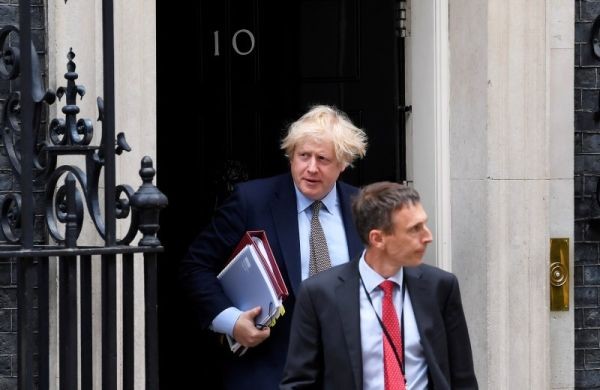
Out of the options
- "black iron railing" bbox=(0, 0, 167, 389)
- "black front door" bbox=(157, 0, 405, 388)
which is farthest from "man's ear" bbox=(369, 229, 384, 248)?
"black front door" bbox=(157, 0, 405, 388)

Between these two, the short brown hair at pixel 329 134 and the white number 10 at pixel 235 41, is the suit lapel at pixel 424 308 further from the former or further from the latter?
the white number 10 at pixel 235 41

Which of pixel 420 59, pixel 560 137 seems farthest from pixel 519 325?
pixel 420 59

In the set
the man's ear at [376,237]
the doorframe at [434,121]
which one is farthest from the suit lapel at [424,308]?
the doorframe at [434,121]

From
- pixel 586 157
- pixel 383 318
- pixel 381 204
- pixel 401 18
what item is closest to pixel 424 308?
pixel 383 318

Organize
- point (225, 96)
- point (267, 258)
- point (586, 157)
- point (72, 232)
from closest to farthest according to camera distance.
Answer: point (72, 232), point (267, 258), point (586, 157), point (225, 96)

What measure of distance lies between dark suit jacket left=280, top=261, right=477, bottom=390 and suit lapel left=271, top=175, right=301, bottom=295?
110 centimetres

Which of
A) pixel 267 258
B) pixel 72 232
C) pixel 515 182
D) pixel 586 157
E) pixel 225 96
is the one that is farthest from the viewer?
pixel 225 96

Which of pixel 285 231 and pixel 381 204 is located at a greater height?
pixel 381 204

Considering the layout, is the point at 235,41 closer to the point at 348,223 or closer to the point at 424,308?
the point at 348,223

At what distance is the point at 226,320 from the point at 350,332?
1.41 meters

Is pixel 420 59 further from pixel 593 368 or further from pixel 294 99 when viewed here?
pixel 593 368

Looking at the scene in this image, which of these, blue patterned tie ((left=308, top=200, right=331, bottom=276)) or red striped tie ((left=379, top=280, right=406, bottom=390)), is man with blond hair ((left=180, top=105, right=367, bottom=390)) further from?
red striped tie ((left=379, top=280, right=406, bottom=390))

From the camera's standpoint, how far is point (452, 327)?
15.9 feet

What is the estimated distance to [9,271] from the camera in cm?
609
